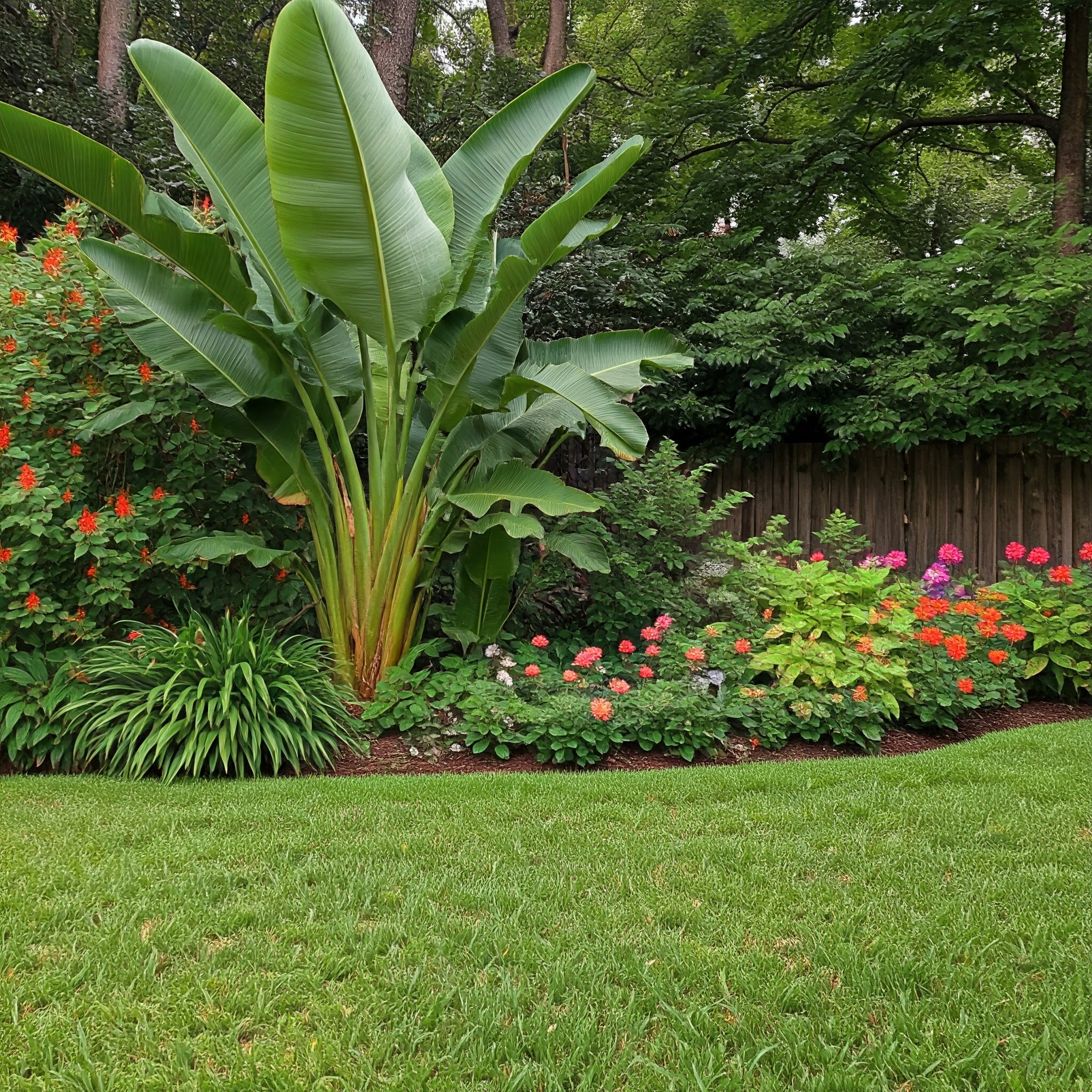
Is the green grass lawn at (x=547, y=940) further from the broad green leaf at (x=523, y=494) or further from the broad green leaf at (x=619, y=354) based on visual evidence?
the broad green leaf at (x=619, y=354)

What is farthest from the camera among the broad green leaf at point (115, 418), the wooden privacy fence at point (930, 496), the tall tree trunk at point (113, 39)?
the tall tree trunk at point (113, 39)

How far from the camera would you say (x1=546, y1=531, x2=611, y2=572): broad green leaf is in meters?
5.03

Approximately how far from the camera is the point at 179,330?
4473mm

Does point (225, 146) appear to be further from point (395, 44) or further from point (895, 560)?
point (895, 560)

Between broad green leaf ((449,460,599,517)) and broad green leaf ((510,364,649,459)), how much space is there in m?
0.35

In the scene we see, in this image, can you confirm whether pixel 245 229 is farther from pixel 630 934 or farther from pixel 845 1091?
pixel 845 1091

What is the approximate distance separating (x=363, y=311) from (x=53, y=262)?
1.82 metres

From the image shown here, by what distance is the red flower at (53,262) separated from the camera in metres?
4.53

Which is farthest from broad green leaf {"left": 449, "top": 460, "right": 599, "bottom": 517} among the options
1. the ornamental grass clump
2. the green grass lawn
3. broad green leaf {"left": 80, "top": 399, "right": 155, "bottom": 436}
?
broad green leaf {"left": 80, "top": 399, "right": 155, "bottom": 436}

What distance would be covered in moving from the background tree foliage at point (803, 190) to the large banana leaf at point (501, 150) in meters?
2.37

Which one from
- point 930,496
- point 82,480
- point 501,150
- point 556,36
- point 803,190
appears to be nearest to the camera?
point 82,480

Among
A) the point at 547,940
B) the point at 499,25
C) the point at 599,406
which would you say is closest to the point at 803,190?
the point at 499,25

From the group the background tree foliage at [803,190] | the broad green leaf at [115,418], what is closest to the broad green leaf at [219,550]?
the broad green leaf at [115,418]

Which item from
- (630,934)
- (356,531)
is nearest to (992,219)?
(356,531)
